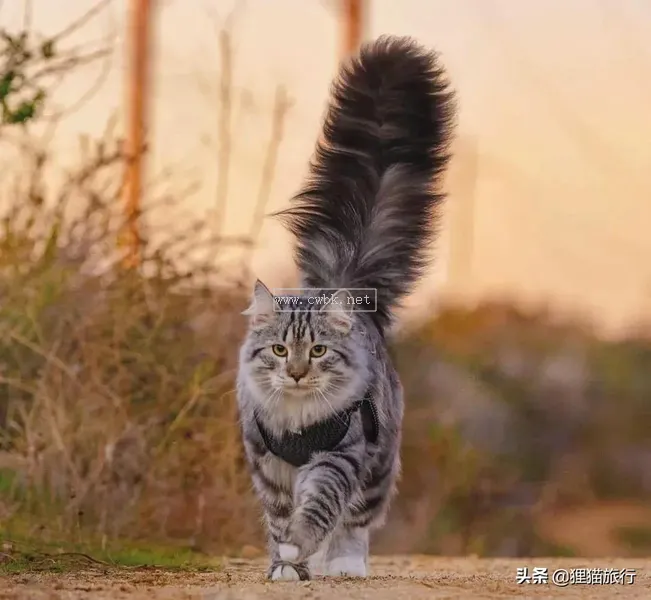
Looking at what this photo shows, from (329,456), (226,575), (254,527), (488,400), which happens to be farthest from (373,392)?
(488,400)

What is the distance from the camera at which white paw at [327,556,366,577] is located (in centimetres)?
362

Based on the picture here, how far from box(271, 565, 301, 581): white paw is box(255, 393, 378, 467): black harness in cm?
32

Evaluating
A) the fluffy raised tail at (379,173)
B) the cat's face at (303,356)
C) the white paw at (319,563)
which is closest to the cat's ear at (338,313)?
the cat's face at (303,356)

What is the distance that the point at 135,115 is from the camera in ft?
17.9

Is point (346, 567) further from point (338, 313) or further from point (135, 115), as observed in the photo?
point (135, 115)

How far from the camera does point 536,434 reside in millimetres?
6359

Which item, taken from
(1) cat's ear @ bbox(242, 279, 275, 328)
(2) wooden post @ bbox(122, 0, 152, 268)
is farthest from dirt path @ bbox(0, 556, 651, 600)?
(2) wooden post @ bbox(122, 0, 152, 268)

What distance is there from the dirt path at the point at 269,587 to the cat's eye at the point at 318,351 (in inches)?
27.7

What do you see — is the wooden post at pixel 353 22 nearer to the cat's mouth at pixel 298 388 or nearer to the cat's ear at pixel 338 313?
the cat's ear at pixel 338 313

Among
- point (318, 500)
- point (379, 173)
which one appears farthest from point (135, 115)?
point (318, 500)

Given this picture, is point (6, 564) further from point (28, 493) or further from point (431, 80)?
point (431, 80)

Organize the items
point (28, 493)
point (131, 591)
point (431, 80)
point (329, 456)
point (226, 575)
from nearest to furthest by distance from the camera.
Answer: point (131, 591)
point (329, 456)
point (226, 575)
point (431, 80)
point (28, 493)

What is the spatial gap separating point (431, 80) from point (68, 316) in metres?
2.37

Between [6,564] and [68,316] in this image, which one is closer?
[6,564]
